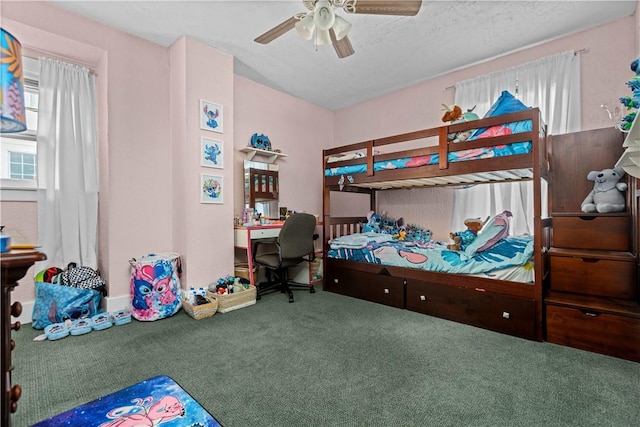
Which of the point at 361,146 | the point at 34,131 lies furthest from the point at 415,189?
the point at 34,131

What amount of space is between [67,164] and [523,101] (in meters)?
4.69

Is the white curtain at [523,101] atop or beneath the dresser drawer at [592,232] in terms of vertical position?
atop

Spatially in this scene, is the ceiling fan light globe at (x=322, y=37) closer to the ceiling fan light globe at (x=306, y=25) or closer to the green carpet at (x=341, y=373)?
the ceiling fan light globe at (x=306, y=25)

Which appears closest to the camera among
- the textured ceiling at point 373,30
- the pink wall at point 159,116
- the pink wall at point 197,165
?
the textured ceiling at point 373,30

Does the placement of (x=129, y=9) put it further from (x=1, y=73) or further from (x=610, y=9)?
(x=610, y=9)

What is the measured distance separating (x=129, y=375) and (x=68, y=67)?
2864mm

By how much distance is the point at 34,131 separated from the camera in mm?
2709

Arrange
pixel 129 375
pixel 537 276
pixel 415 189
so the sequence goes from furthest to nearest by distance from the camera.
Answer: pixel 415 189
pixel 537 276
pixel 129 375

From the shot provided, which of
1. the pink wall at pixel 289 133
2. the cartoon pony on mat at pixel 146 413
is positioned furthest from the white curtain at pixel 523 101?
the cartoon pony on mat at pixel 146 413

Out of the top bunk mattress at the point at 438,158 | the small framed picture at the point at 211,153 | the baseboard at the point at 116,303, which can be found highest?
the small framed picture at the point at 211,153

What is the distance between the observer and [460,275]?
8.47 feet

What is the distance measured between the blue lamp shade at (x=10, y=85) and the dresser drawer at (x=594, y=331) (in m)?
3.03

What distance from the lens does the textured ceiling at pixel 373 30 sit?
251 cm

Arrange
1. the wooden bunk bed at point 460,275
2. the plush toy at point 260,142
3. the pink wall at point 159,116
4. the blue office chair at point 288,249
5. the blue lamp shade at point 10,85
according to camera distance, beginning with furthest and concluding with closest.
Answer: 1. the plush toy at point 260,142
2. the blue office chair at point 288,249
3. the pink wall at point 159,116
4. the wooden bunk bed at point 460,275
5. the blue lamp shade at point 10,85
